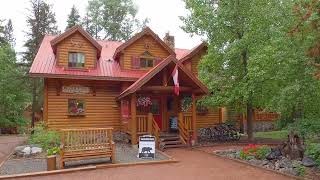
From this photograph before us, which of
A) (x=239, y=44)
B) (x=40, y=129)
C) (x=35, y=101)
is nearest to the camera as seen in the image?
(x=40, y=129)

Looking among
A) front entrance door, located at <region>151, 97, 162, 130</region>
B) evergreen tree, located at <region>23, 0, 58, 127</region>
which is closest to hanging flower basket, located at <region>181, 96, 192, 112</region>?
front entrance door, located at <region>151, 97, 162, 130</region>

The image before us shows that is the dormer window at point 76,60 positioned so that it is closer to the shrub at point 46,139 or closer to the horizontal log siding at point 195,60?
the shrub at point 46,139

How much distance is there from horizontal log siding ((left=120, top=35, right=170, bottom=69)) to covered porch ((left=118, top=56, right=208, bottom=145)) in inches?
112

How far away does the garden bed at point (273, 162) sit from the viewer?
973 centimetres

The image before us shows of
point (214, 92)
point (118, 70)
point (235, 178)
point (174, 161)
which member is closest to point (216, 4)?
point (214, 92)

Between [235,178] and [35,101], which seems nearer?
[235,178]

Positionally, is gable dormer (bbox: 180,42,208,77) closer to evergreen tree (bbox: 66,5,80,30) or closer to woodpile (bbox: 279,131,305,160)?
woodpile (bbox: 279,131,305,160)

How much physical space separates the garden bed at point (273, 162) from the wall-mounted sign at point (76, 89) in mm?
8701

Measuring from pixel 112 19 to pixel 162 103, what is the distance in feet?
78.1

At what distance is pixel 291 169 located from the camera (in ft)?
33.1

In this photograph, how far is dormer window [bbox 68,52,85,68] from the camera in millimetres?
19094

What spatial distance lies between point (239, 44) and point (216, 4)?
10.6 feet

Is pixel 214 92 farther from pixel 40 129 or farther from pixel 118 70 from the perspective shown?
pixel 40 129

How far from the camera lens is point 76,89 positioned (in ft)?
61.4
